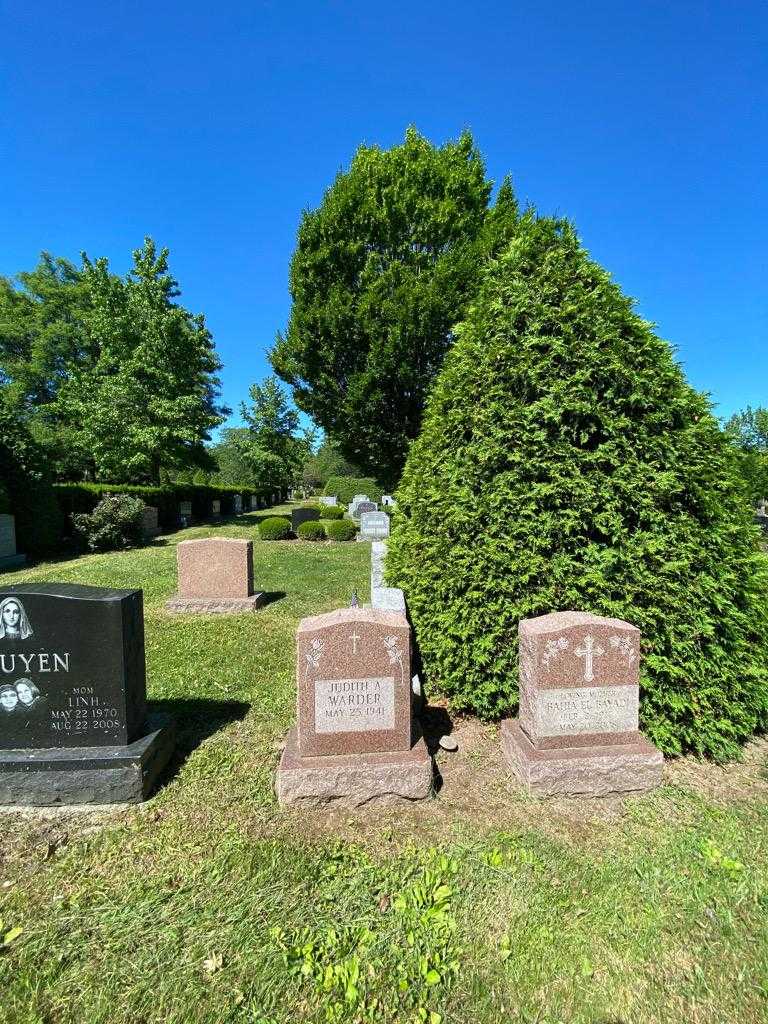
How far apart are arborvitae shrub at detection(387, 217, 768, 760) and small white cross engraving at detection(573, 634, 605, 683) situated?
447mm

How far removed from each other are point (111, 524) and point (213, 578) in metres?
9.06

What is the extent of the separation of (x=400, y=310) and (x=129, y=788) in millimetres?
14294

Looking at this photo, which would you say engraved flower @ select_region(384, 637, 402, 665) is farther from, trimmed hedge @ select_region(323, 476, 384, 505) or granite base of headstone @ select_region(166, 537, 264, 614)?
trimmed hedge @ select_region(323, 476, 384, 505)

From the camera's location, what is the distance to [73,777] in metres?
3.22

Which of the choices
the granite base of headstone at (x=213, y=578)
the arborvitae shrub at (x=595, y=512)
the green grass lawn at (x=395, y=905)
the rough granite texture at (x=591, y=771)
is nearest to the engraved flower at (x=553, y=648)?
the arborvitae shrub at (x=595, y=512)

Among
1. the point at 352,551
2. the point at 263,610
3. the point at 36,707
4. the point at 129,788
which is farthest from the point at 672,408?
the point at 352,551

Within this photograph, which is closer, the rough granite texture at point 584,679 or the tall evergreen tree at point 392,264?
the rough granite texture at point 584,679

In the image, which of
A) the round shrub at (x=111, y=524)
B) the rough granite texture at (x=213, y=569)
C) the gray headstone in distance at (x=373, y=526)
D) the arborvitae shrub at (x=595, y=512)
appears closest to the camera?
the arborvitae shrub at (x=595, y=512)

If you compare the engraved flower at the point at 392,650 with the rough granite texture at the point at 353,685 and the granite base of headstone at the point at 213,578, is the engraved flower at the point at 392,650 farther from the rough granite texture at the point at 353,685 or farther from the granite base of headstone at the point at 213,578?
the granite base of headstone at the point at 213,578

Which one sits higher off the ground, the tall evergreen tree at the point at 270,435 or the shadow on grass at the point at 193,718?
the tall evergreen tree at the point at 270,435

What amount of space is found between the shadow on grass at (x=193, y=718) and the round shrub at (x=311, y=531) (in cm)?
1385

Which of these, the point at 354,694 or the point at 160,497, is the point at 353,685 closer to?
the point at 354,694

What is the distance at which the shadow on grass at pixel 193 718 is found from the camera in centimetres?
386

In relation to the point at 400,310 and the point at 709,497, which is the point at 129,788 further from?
the point at 400,310
